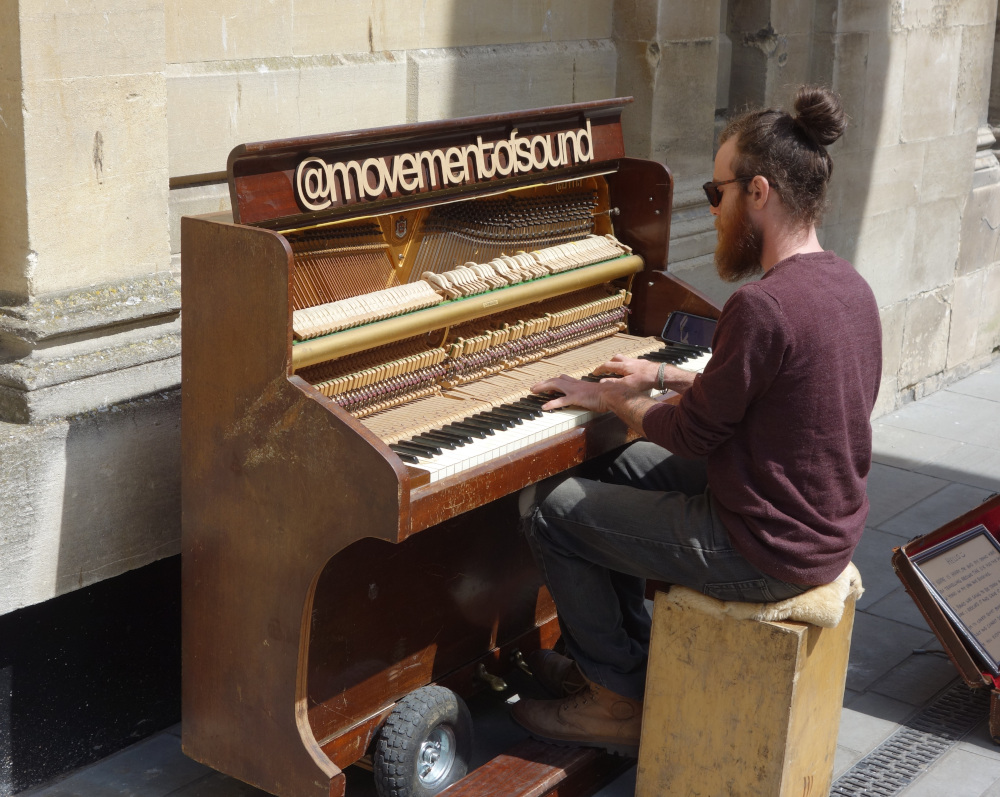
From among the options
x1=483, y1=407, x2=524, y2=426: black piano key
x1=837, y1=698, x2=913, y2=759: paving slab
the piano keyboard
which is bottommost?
x1=837, y1=698, x2=913, y2=759: paving slab

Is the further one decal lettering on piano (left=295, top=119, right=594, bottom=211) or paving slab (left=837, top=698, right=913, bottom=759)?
paving slab (left=837, top=698, right=913, bottom=759)

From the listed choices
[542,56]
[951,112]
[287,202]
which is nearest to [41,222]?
[287,202]

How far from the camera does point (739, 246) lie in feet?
10.0

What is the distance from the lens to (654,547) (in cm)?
299

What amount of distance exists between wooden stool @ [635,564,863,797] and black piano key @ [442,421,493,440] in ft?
1.89

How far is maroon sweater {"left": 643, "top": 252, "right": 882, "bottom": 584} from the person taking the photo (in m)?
2.77

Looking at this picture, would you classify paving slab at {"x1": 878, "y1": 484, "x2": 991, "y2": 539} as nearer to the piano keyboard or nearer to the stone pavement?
the stone pavement

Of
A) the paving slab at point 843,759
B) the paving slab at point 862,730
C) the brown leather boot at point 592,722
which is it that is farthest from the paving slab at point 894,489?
the brown leather boot at point 592,722

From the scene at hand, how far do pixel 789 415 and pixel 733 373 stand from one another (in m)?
0.17

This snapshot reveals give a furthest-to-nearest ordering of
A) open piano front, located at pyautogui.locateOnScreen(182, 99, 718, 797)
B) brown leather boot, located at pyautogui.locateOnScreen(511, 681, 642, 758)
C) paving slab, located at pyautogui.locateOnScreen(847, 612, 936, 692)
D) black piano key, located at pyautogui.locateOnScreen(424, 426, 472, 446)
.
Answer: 1. paving slab, located at pyautogui.locateOnScreen(847, 612, 936, 692)
2. brown leather boot, located at pyautogui.locateOnScreen(511, 681, 642, 758)
3. black piano key, located at pyautogui.locateOnScreen(424, 426, 472, 446)
4. open piano front, located at pyautogui.locateOnScreen(182, 99, 718, 797)

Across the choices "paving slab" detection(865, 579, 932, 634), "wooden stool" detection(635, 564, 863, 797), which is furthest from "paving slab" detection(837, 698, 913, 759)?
"paving slab" detection(865, 579, 932, 634)

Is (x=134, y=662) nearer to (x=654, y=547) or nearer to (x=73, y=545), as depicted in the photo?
(x=73, y=545)

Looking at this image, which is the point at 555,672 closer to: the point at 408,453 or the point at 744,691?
the point at 744,691

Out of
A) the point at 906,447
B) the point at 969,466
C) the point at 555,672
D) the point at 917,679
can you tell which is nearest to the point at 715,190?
the point at 555,672
